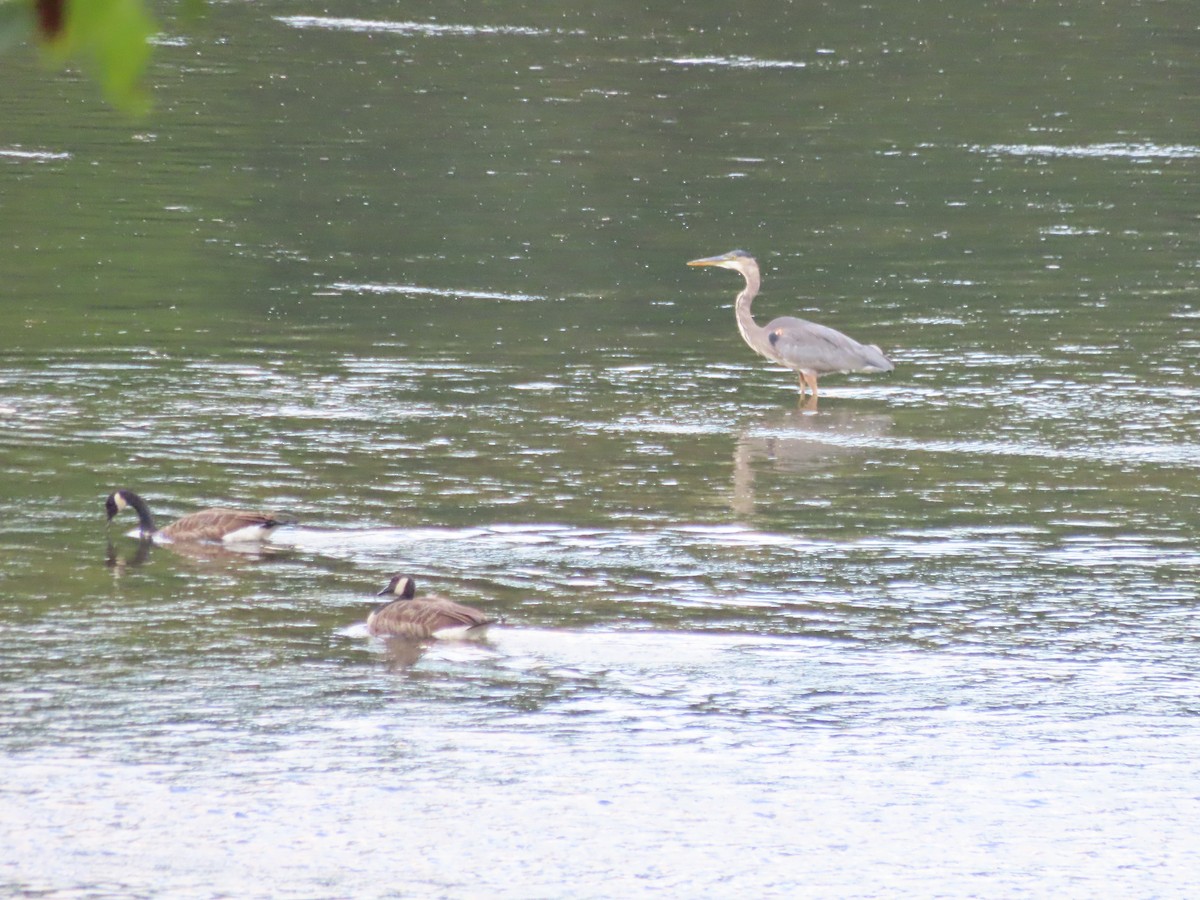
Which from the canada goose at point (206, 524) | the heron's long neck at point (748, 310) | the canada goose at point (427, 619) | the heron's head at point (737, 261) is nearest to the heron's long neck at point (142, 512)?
the canada goose at point (206, 524)

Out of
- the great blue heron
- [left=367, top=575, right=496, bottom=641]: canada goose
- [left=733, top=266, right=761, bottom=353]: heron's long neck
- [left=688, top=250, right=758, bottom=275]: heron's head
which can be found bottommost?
[left=367, top=575, right=496, bottom=641]: canada goose

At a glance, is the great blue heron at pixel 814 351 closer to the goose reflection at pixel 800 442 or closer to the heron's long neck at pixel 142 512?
the goose reflection at pixel 800 442

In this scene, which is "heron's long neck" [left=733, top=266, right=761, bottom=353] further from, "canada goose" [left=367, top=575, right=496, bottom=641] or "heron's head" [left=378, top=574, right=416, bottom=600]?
"canada goose" [left=367, top=575, right=496, bottom=641]

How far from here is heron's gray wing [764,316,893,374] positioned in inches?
616

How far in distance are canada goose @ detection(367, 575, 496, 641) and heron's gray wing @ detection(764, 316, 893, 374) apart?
6684 millimetres

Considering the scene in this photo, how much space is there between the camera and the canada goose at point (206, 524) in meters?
10.9

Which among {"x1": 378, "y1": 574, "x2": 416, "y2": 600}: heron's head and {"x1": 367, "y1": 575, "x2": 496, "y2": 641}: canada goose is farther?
{"x1": 378, "y1": 574, "x2": 416, "y2": 600}: heron's head

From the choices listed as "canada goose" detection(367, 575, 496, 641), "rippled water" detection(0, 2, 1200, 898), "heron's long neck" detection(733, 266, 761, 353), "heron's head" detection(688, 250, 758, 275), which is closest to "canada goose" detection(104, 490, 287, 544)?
"rippled water" detection(0, 2, 1200, 898)

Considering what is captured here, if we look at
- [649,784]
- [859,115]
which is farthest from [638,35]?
[649,784]

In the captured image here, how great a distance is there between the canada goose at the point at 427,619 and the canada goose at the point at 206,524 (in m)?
1.58

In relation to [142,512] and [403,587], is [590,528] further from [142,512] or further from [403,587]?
[142,512]

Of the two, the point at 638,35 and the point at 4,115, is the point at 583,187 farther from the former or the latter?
the point at 638,35

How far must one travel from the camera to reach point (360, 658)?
932 cm

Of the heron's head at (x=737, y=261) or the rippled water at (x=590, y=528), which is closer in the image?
the rippled water at (x=590, y=528)
